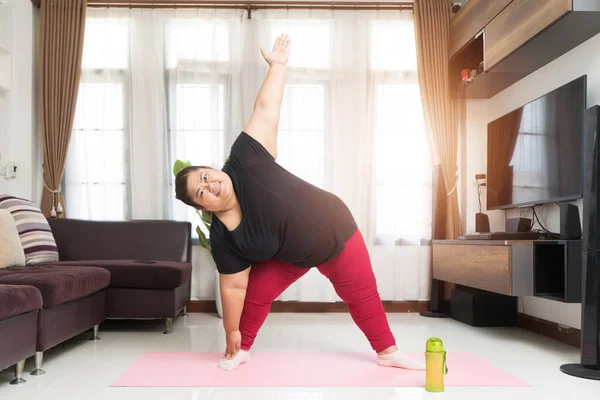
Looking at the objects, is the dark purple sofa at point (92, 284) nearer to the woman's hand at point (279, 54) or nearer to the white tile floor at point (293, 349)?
the white tile floor at point (293, 349)

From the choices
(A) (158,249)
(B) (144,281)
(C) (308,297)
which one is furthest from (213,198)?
(C) (308,297)

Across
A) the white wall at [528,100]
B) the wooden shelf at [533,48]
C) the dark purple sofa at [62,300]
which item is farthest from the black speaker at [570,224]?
the dark purple sofa at [62,300]

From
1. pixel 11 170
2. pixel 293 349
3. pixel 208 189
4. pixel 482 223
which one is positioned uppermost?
pixel 11 170

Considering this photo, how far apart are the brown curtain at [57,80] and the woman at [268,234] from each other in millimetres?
2658

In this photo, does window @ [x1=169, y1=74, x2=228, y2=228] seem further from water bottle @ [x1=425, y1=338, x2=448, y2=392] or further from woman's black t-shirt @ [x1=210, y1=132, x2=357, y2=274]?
water bottle @ [x1=425, y1=338, x2=448, y2=392]

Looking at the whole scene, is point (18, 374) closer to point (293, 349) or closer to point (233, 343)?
point (233, 343)

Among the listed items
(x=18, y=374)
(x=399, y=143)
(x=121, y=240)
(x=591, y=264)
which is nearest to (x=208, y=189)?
(x=18, y=374)

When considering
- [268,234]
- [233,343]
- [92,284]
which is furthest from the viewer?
[92,284]

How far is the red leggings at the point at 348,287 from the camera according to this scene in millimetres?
2844

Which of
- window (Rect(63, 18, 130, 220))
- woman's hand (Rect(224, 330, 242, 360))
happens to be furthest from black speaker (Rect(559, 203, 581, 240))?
window (Rect(63, 18, 130, 220))

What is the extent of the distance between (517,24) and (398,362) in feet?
7.14

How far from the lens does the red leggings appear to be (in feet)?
9.33

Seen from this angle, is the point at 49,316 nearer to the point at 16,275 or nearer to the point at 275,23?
the point at 16,275

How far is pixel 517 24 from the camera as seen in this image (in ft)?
12.1
